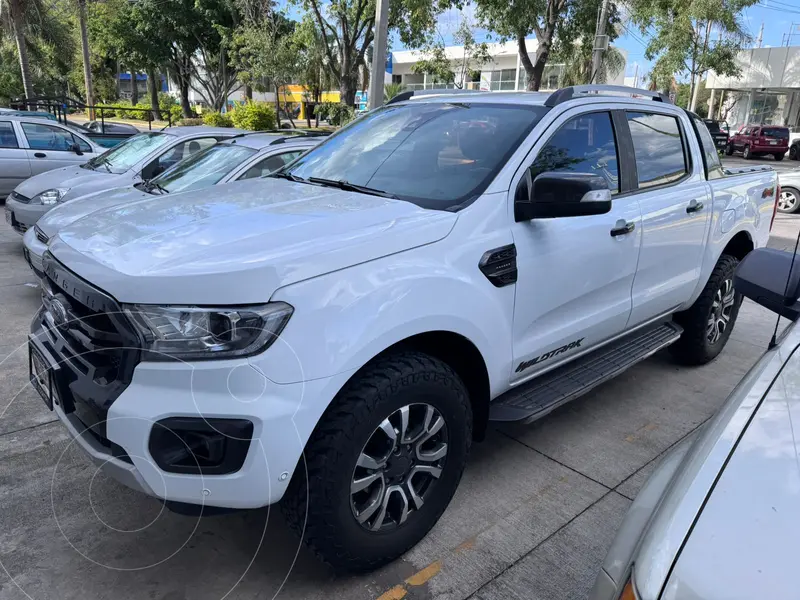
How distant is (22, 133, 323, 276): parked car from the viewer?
18.3ft

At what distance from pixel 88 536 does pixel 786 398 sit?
2.64 metres

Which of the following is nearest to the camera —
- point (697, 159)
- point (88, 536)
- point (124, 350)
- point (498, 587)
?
point (124, 350)

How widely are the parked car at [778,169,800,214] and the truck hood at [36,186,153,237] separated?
13.2m

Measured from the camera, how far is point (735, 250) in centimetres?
483

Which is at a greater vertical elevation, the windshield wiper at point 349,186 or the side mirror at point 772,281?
the windshield wiper at point 349,186

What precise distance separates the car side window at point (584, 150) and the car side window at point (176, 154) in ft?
16.5

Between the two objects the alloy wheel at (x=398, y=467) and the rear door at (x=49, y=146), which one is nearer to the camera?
the alloy wheel at (x=398, y=467)

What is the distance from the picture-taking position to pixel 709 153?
4.53 m

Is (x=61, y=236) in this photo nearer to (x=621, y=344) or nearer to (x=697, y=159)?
(x=621, y=344)

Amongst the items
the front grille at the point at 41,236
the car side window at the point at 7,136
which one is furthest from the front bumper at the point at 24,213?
the car side window at the point at 7,136

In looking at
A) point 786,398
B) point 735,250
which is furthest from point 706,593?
point 735,250

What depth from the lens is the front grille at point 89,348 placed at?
2045mm

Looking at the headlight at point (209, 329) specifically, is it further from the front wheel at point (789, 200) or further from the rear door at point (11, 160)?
the front wheel at point (789, 200)

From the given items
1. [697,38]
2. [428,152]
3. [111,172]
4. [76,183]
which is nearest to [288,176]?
[428,152]
